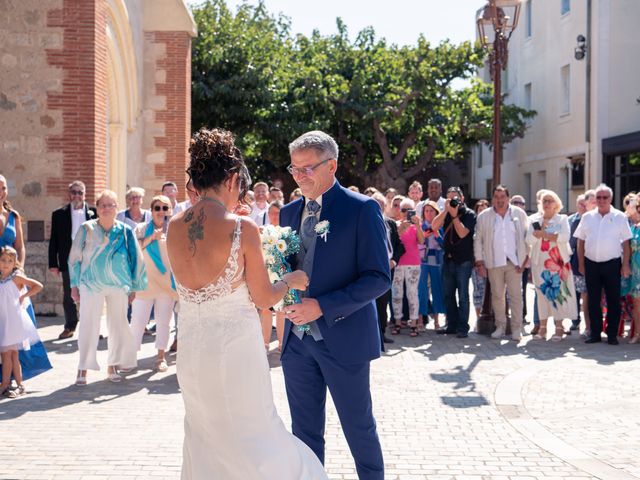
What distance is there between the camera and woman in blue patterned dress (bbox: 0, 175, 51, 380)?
8.98m

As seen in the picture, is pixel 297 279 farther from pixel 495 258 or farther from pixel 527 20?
pixel 527 20

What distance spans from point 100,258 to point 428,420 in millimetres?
4012

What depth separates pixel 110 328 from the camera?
9.30 meters

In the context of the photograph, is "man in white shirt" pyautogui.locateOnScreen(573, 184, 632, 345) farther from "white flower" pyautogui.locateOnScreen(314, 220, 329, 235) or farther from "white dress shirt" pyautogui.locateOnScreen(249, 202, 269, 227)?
"white flower" pyautogui.locateOnScreen(314, 220, 329, 235)

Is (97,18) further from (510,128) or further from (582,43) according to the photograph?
(510,128)

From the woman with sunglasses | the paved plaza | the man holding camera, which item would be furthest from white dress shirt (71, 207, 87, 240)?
the man holding camera

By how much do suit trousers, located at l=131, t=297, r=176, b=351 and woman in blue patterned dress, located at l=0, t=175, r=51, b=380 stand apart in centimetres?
117

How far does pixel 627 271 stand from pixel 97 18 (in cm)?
968

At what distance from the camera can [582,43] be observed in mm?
29031

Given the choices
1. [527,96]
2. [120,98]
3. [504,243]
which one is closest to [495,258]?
[504,243]

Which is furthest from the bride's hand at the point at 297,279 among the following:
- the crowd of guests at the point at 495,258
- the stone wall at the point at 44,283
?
the stone wall at the point at 44,283

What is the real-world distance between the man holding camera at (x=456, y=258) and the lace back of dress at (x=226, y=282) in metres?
8.89

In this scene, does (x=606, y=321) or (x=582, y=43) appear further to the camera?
(x=582, y=43)

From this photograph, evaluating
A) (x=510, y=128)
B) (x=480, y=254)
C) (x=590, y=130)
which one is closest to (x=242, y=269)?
(x=480, y=254)
